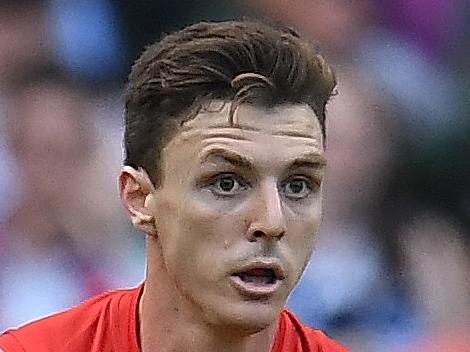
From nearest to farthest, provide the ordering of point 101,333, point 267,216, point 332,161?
point 267,216
point 101,333
point 332,161

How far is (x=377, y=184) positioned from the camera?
1658mm

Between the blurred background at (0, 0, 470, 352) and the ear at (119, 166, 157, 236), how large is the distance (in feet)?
2.05

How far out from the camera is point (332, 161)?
1642 millimetres

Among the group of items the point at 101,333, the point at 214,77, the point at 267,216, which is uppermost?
the point at 214,77

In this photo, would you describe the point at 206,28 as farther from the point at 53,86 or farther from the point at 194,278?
the point at 53,86

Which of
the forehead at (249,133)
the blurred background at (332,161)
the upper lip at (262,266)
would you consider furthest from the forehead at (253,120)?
the blurred background at (332,161)

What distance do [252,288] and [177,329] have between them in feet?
0.37

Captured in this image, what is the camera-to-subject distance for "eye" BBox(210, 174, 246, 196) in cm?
92

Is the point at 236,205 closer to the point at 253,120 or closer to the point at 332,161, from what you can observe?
the point at 253,120

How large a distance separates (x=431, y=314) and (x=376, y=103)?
32cm

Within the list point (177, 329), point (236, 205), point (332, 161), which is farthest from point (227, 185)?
point (332, 161)

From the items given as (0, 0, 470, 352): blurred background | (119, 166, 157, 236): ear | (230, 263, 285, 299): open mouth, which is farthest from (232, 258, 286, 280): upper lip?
(0, 0, 470, 352): blurred background

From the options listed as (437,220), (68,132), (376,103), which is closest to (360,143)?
(376,103)

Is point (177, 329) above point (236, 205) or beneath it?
beneath
